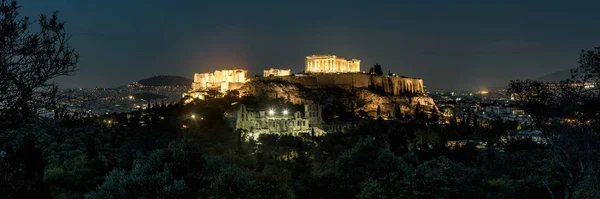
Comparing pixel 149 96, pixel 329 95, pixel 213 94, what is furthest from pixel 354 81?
pixel 149 96

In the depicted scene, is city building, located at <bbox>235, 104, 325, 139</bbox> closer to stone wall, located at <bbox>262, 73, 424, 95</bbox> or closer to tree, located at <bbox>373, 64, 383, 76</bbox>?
stone wall, located at <bbox>262, 73, 424, 95</bbox>

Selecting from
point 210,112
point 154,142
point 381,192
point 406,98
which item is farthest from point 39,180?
point 406,98

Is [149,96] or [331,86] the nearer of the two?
[331,86]

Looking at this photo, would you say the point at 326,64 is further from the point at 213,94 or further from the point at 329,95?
the point at 213,94

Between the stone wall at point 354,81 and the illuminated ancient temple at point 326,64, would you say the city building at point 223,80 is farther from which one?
the illuminated ancient temple at point 326,64

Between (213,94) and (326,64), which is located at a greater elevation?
(326,64)
